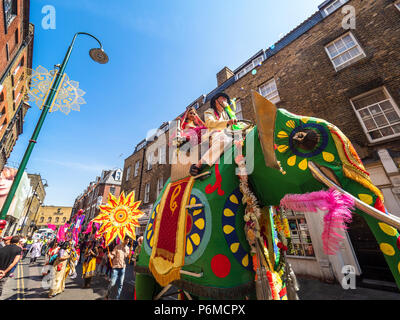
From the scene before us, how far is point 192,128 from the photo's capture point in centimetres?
323

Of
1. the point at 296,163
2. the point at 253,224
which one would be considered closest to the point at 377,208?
the point at 296,163

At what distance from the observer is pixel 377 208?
1.33 metres

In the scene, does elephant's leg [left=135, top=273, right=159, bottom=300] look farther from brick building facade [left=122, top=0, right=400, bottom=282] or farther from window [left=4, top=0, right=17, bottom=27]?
window [left=4, top=0, right=17, bottom=27]

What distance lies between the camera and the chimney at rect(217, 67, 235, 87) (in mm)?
14094

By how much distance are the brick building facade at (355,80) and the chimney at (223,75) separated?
3.94m

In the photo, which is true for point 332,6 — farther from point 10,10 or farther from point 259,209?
point 10,10

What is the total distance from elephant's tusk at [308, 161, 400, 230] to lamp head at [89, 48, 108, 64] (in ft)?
20.9

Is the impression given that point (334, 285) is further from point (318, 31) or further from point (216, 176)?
point (318, 31)

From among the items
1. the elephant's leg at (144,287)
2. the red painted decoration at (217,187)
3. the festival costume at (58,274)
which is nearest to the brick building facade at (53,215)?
the festival costume at (58,274)

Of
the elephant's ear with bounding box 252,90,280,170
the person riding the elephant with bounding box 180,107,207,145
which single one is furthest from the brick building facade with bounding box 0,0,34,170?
the elephant's ear with bounding box 252,90,280,170

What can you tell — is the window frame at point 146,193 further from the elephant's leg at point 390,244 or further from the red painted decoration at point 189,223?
the elephant's leg at point 390,244

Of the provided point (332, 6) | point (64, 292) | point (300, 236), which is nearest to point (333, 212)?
point (300, 236)

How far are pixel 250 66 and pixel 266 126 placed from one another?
11929mm
